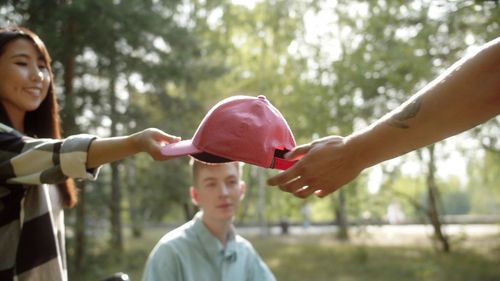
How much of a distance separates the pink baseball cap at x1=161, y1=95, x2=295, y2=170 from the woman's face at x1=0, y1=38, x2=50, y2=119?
0.75m

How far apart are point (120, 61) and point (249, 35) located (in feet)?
32.3

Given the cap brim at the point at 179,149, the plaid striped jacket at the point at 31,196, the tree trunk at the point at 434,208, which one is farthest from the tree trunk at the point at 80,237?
the tree trunk at the point at 434,208

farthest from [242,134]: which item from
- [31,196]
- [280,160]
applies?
[31,196]

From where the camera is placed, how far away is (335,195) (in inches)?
509

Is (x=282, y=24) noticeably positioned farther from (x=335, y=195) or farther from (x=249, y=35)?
(x=335, y=195)

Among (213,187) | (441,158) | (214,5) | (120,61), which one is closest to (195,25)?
(214,5)

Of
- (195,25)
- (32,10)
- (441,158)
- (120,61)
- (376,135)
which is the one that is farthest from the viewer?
(195,25)

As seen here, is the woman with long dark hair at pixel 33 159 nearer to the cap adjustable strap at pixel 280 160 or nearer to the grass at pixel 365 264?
the cap adjustable strap at pixel 280 160

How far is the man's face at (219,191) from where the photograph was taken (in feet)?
8.79

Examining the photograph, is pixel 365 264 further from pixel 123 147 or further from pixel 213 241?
pixel 123 147

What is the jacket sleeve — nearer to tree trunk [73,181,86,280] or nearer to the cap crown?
the cap crown

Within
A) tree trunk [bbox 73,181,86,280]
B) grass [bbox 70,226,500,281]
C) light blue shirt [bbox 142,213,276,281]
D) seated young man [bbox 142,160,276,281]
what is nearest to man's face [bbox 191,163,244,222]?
seated young man [bbox 142,160,276,281]

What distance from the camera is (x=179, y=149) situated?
151cm

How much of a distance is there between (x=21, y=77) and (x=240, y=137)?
1.00 m
